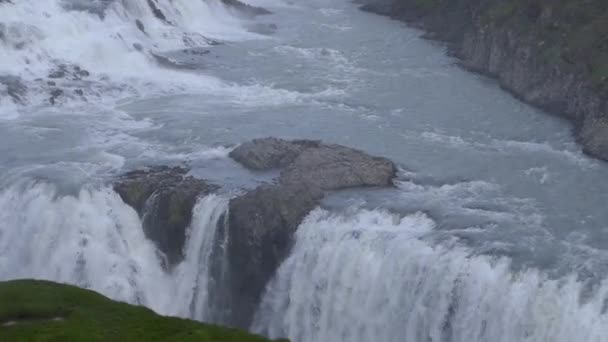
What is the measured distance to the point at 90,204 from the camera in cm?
2909

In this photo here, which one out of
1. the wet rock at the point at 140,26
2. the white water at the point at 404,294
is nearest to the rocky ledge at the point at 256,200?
the white water at the point at 404,294

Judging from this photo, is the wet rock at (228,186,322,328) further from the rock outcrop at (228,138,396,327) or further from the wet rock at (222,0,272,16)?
the wet rock at (222,0,272,16)

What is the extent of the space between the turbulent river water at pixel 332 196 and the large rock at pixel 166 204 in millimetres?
325

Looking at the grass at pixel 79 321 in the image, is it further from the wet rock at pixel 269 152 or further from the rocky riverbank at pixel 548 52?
the rocky riverbank at pixel 548 52

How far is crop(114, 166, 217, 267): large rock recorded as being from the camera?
28.6 m

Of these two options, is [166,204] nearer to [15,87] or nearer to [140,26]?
[15,87]

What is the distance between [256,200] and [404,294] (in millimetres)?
4934

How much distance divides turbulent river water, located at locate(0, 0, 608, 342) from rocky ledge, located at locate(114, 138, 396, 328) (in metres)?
0.40

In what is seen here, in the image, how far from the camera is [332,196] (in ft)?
93.6

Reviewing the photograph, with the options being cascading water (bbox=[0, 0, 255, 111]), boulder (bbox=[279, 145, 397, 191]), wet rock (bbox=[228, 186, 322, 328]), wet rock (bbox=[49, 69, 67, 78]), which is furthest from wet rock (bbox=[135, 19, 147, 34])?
wet rock (bbox=[228, 186, 322, 328])

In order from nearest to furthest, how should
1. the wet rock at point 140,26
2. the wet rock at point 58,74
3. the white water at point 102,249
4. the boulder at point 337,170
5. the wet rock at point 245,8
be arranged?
the white water at point 102,249 → the boulder at point 337,170 → the wet rock at point 58,74 → the wet rock at point 140,26 → the wet rock at point 245,8

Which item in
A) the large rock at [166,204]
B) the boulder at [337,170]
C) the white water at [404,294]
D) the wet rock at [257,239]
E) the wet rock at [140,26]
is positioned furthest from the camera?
the wet rock at [140,26]

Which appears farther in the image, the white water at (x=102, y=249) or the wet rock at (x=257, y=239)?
the white water at (x=102, y=249)

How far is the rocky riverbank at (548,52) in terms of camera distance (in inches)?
1382
